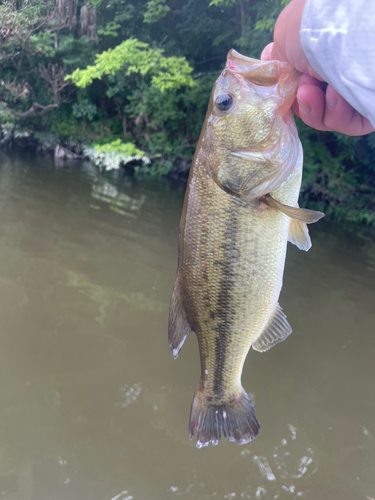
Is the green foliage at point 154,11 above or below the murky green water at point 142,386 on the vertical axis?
above

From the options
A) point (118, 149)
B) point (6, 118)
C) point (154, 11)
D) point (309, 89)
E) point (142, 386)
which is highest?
point (154, 11)

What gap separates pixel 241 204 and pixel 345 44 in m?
0.56

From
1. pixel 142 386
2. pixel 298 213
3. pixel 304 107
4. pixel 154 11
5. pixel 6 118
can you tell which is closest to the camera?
pixel 298 213

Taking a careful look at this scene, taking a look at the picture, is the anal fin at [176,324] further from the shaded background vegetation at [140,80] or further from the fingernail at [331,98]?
the shaded background vegetation at [140,80]

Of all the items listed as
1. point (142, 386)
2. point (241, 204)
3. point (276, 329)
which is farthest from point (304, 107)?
point (142, 386)

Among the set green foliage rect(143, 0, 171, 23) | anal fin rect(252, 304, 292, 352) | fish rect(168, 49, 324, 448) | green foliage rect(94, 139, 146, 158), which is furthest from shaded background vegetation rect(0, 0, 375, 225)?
fish rect(168, 49, 324, 448)

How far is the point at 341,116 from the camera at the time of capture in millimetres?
1354

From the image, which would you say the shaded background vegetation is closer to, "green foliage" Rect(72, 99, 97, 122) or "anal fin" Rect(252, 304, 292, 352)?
"green foliage" Rect(72, 99, 97, 122)

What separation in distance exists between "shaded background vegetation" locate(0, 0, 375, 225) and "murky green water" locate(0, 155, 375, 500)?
22.4 ft

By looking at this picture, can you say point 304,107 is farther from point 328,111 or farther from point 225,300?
point 225,300

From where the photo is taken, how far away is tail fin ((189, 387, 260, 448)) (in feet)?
5.10

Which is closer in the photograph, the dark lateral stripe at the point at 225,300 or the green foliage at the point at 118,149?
the dark lateral stripe at the point at 225,300

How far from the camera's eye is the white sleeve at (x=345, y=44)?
96cm

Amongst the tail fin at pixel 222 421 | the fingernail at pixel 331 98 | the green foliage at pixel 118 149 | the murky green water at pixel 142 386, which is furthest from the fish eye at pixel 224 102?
the green foliage at pixel 118 149
